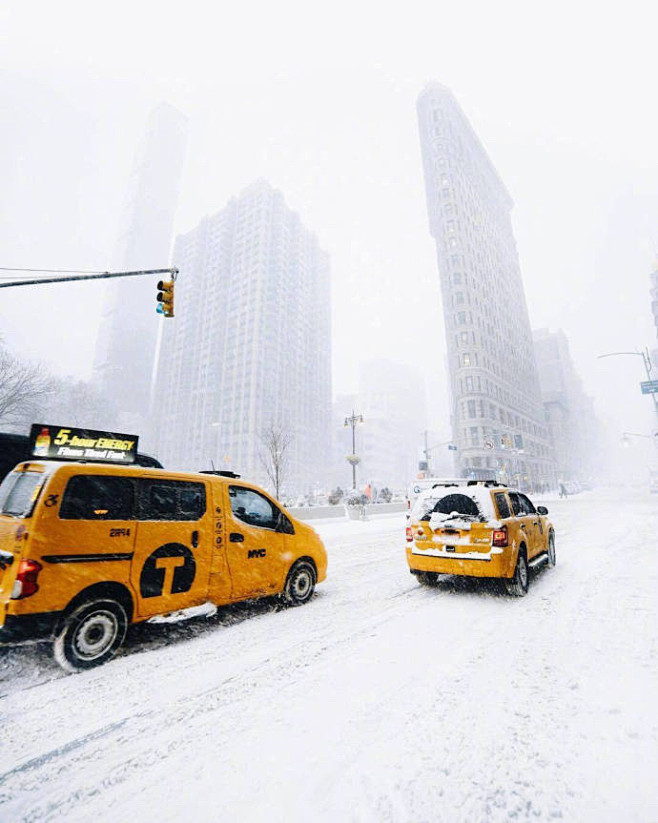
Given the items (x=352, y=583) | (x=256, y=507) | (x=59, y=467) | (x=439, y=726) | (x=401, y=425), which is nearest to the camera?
(x=439, y=726)

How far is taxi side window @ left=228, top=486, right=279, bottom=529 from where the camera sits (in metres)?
5.44

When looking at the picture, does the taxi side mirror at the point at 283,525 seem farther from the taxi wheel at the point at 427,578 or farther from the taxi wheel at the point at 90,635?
the taxi wheel at the point at 427,578

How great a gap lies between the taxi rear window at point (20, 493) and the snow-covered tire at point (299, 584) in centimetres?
350

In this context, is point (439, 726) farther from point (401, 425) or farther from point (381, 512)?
point (401, 425)

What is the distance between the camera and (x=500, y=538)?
5.98 metres

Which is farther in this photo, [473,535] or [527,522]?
[527,522]

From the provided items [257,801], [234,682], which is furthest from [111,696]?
[257,801]

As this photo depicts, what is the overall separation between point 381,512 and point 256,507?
905 inches

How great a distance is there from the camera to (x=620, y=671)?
3.66m

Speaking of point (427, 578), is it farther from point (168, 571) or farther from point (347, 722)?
point (168, 571)

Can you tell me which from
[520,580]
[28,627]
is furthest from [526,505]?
[28,627]

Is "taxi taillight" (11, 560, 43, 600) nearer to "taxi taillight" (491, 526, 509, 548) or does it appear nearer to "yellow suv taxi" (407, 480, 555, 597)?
"yellow suv taxi" (407, 480, 555, 597)

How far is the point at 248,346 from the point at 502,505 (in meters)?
104

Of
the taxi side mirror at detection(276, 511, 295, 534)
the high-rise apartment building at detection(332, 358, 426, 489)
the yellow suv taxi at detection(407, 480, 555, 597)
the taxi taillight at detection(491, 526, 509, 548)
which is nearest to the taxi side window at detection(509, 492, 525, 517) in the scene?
the yellow suv taxi at detection(407, 480, 555, 597)
